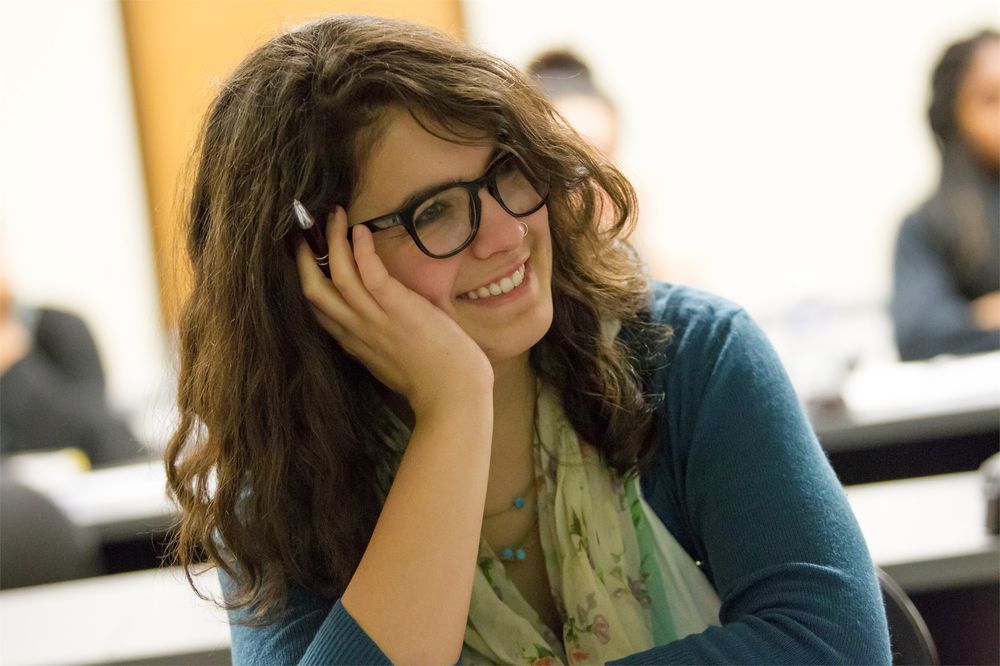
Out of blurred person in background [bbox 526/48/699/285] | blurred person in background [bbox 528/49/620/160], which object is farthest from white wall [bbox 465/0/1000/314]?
blurred person in background [bbox 528/49/620/160]

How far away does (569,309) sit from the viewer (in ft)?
4.36

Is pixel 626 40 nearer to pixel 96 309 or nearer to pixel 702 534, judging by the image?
pixel 96 309

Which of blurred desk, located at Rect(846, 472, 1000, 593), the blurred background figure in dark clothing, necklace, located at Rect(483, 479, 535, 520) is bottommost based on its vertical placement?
the blurred background figure in dark clothing

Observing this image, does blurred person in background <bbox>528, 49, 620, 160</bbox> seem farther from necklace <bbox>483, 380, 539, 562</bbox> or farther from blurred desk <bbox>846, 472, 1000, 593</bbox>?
necklace <bbox>483, 380, 539, 562</bbox>

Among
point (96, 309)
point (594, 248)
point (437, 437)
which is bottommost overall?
point (96, 309)

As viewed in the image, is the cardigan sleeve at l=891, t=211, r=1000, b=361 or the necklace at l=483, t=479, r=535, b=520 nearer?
the necklace at l=483, t=479, r=535, b=520

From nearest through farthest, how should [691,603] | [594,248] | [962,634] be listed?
1. [691,603]
2. [594,248]
3. [962,634]

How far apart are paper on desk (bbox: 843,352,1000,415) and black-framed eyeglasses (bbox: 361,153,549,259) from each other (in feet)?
5.63

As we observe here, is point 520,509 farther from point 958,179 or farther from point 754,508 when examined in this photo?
point 958,179

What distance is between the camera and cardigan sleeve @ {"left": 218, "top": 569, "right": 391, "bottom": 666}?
3.47ft

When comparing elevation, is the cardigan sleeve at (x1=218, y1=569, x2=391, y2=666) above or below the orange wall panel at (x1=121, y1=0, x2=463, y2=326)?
below

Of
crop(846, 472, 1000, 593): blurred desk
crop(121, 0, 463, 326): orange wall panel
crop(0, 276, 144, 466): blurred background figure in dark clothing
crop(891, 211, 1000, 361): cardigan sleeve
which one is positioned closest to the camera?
crop(846, 472, 1000, 593): blurred desk

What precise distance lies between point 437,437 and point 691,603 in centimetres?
39

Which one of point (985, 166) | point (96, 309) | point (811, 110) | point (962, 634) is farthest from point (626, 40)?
point (962, 634)
